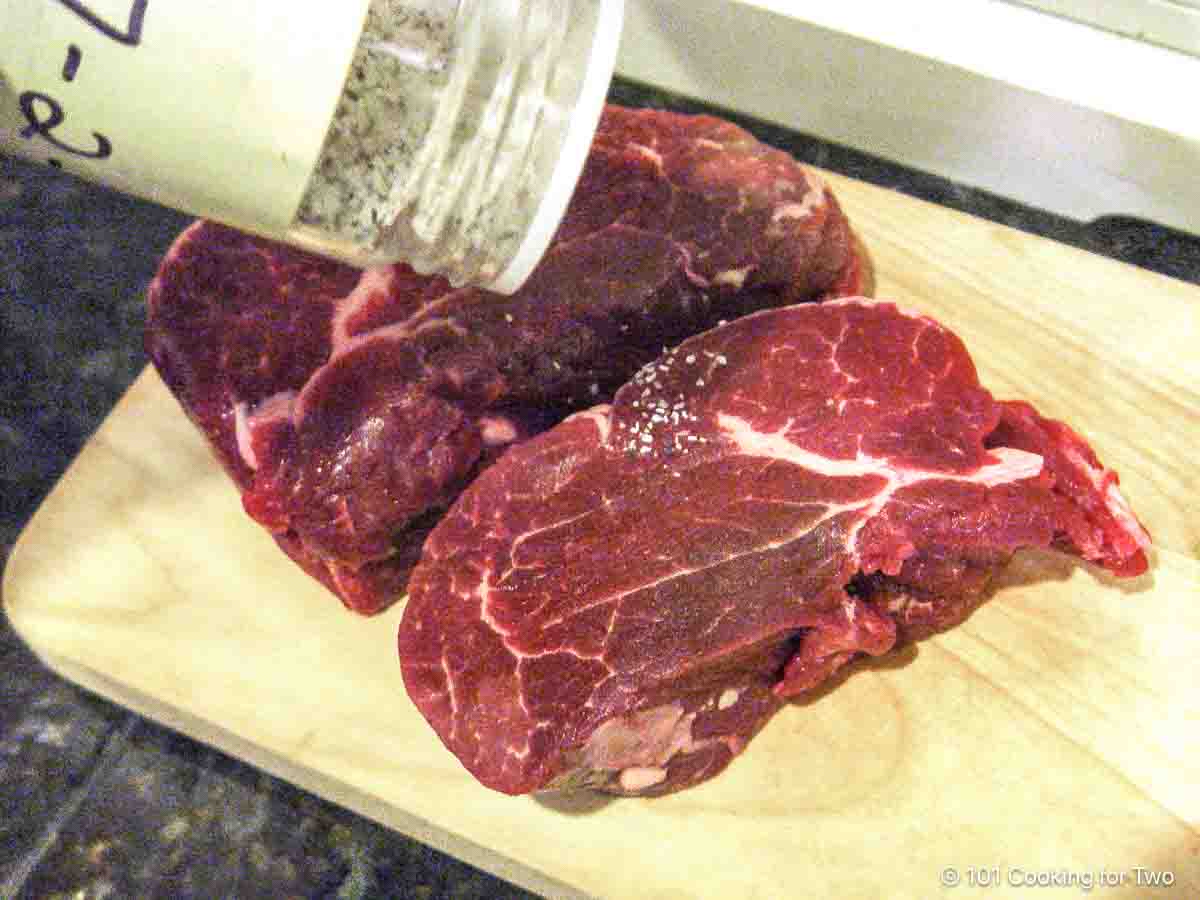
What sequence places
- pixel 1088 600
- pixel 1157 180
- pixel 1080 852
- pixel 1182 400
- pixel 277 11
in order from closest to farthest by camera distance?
pixel 277 11 → pixel 1080 852 → pixel 1088 600 → pixel 1182 400 → pixel 1157 180

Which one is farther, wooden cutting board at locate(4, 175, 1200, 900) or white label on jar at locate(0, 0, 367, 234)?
wooden cutting board at locate(4, 175, 1200, 900)

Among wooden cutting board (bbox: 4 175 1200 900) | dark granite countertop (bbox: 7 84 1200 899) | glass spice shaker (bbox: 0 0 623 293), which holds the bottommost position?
dark granite countertop (bbox: 7 84 1200 899)

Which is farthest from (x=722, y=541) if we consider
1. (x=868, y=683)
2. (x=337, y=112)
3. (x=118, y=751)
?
(x=118, y=751)

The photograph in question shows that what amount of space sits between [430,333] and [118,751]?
2.60ft

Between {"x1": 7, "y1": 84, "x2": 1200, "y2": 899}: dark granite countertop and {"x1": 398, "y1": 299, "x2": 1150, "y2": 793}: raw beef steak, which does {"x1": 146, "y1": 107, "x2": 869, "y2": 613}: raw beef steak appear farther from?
{"x1": 7, "y1": 84, "x2": 1200, "y2": 899}: dark granite countertop

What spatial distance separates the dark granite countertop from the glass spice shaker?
33.7 inches

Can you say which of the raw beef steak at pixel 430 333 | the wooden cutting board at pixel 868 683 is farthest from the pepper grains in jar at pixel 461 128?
the wooden cutting board at pixel 868 683

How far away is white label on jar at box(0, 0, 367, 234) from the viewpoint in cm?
95

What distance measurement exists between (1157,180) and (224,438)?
142cm

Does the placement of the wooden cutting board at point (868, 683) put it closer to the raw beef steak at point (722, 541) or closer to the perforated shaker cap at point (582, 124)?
the raw beef steak at point (722, 541)

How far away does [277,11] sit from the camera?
3.14ft

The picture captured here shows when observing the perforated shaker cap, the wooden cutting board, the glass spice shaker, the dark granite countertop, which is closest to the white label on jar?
the glass spice shaker

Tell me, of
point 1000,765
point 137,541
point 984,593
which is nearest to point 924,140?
point 984,593

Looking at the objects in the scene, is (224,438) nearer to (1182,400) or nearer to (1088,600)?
(1088,600)
